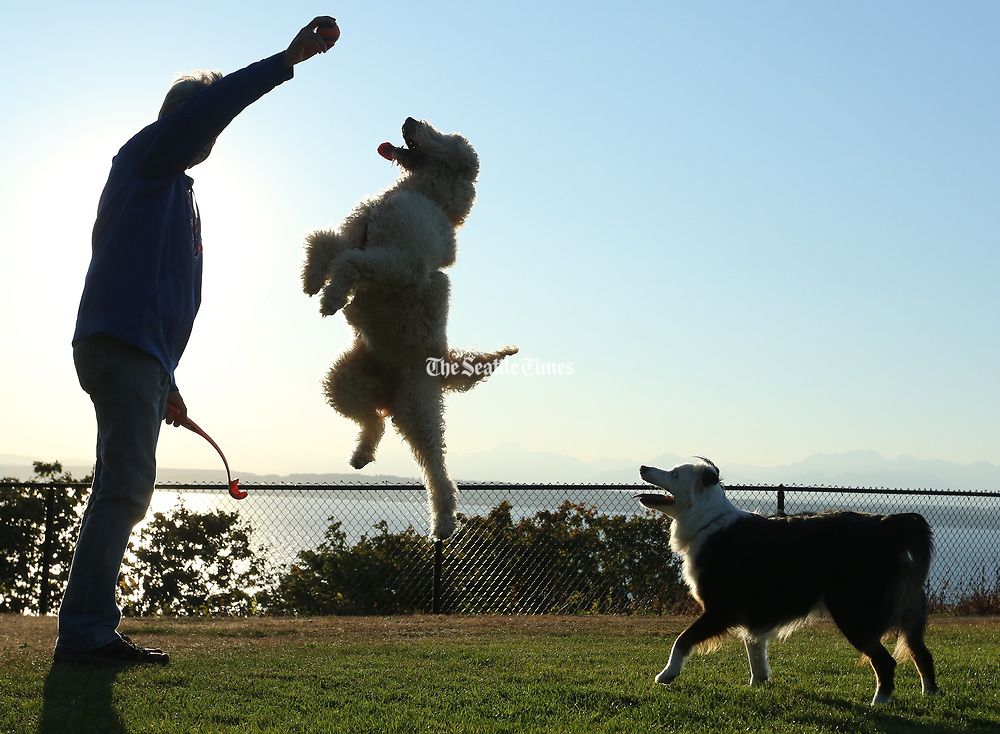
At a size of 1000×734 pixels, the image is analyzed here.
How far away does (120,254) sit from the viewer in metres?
3.75

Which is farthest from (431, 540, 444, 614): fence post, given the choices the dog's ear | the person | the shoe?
the person

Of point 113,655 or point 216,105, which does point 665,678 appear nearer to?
point 113,655

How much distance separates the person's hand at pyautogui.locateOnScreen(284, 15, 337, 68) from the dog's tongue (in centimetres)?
46

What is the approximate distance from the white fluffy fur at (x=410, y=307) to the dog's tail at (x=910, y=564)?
221 centimetres

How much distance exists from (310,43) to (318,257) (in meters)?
0.75

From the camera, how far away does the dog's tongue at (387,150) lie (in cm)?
361

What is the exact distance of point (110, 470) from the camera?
3779 mm

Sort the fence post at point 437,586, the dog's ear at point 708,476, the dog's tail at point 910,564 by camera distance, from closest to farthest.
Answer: the dog's tail at point 910,564, the dog's ear at point 708,476, the fence post at point 437,586

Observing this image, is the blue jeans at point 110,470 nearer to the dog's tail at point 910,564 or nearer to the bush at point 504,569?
the dog's tail at point 910,564

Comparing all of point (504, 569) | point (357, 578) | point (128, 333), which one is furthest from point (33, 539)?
point (128, 333)

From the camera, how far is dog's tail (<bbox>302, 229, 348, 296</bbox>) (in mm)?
3249

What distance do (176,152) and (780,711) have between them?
3.32 meters

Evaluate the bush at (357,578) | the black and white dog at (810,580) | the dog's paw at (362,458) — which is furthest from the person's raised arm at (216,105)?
the bush at (357,578)

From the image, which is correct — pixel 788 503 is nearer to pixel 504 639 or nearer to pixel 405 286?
pixel 504 639
